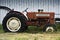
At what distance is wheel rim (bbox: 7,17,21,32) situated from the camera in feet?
49.6

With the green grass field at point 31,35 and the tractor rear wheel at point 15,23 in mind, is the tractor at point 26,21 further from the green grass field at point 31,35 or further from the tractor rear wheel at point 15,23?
the green grass field at point 31,35

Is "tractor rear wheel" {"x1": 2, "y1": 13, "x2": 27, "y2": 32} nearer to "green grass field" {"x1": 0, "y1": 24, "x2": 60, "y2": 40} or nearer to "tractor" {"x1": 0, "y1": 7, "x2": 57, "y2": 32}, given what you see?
"tractor" {"x1": 0, "y1": 7, "x2": 57, "y2": 32}

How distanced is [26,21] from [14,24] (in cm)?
61

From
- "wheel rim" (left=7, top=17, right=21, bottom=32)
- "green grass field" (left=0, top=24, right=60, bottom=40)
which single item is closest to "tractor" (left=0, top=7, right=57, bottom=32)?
"wheel rim" (left=7, top=17, right=21, bottom=32)

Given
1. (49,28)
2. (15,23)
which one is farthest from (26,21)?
(49,28)

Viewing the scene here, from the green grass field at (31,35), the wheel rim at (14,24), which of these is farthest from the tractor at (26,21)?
the green grass field at (31,35)

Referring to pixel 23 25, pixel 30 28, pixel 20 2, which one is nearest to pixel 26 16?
pixel 23 25

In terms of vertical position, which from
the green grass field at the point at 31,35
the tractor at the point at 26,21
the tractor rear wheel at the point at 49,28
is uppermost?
the tractor at the point at 26,21

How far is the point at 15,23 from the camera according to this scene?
49.6ft

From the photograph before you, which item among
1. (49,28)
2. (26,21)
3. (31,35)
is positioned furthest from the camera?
(26,21)

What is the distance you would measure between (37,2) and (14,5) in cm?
143

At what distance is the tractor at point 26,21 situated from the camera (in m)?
15.1

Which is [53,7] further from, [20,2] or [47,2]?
[20,2]

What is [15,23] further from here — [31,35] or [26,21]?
[31,35]
